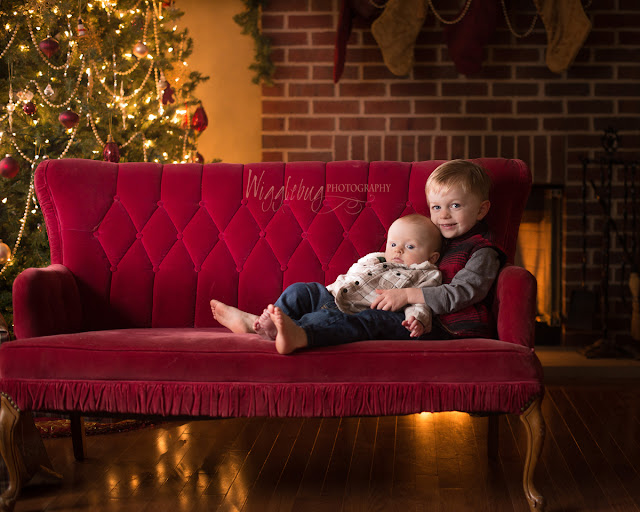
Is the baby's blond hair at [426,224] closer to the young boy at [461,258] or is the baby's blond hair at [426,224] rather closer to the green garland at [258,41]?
the young boy at [461,258]

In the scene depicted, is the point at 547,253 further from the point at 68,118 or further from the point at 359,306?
the point at 68,118

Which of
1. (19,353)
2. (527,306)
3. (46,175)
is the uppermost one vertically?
(46,175)

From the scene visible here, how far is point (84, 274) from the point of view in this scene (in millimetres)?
2398

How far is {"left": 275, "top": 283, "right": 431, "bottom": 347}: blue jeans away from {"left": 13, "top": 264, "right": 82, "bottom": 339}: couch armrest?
2.17 feet

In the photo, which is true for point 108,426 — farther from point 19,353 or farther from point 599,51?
point 599,51

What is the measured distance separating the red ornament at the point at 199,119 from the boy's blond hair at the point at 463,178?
2.00 metres

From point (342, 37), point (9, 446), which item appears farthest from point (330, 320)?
point (342, 37)

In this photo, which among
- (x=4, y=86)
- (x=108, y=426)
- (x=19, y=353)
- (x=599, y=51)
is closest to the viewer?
(x=19, y=353)

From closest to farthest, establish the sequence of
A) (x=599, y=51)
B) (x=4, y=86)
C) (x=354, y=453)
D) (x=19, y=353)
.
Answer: (x=19, y=353) → (x=354, y=453) → (x=4, y=86) → (x=599, y=51)

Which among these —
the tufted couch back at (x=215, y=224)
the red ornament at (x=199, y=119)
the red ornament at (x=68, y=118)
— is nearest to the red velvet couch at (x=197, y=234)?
the tufted couch back at (x=215, y=224)

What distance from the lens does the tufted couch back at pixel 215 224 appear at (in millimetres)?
2395

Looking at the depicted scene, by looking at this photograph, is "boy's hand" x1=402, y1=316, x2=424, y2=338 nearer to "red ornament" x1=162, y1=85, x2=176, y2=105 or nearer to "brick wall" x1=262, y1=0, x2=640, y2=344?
"brick wall" x1=262, y1=0, x2=640, y2=344

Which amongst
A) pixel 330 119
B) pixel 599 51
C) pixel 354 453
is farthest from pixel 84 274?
pixel 599 51

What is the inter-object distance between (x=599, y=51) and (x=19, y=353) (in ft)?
10.5
